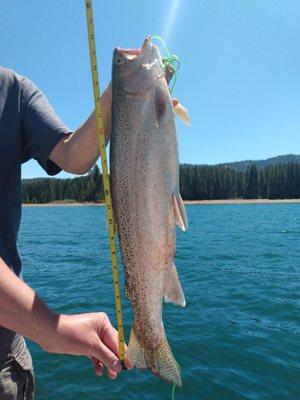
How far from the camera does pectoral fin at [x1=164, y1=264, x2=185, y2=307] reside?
9.59 feet

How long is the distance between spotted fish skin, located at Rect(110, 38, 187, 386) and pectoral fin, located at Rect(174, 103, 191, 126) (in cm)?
23

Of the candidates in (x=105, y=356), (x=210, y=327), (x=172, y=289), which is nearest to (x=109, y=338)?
(x=105, y=356)

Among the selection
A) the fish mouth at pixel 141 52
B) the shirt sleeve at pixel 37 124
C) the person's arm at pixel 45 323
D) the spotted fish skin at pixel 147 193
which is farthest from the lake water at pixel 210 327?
the fish mouth at pixel 141 52

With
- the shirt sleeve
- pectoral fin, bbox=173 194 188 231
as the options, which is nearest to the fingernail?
A: pectoral fin, bbox=173 194 188 231

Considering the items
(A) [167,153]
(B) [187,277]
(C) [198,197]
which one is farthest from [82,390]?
(C) [198,197]

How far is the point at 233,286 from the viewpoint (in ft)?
52.3

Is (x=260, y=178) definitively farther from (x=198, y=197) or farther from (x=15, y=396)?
(x=15, y=396)

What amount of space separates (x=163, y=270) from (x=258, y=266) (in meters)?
18.6

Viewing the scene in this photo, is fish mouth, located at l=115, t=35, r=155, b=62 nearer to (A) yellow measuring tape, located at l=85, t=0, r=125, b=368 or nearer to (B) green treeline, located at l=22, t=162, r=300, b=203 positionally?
(A) yellow measuring tape, located at l=85, t=0, r=125, b=368

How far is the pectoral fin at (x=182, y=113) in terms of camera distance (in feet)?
10.1

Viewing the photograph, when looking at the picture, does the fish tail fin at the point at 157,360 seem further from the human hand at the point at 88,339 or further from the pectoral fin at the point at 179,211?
the pectoral fin at the point at 179,211

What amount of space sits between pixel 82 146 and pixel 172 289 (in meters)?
1.23

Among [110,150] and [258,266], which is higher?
[110,150]

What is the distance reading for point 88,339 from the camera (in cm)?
225
